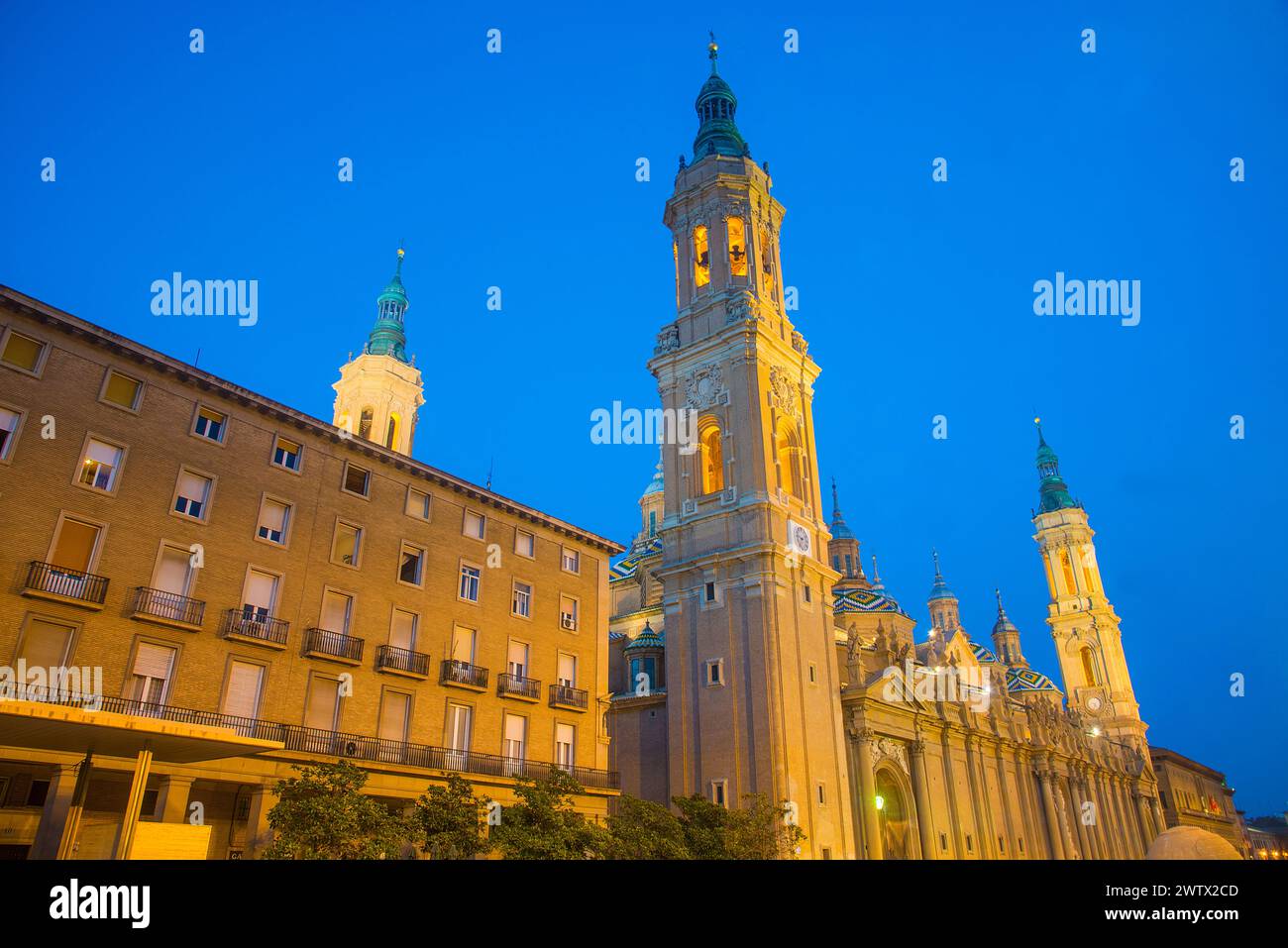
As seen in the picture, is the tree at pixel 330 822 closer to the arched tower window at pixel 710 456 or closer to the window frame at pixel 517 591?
the window frame at pixel 517 591

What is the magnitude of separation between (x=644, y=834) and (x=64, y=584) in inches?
716

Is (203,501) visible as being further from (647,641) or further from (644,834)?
(647,641)

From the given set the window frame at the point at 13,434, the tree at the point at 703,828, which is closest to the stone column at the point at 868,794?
the tree at the point at 703,828

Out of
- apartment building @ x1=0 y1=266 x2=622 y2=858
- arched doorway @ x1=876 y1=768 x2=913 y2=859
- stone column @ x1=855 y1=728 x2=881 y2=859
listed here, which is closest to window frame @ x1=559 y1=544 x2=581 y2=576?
apartment building @ x1=0 y1=266 x2=622 y2=858

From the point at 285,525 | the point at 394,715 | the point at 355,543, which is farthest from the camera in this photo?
the point at 355,543

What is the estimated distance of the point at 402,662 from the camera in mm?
30938

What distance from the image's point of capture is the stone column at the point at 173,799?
925 inches

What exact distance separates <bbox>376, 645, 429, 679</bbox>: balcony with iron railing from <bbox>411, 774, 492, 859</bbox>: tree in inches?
270

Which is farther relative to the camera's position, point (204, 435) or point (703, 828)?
point (703, 828)

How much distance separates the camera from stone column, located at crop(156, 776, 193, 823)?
2348cm

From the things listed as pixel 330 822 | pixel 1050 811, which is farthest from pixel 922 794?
pixel 330 822

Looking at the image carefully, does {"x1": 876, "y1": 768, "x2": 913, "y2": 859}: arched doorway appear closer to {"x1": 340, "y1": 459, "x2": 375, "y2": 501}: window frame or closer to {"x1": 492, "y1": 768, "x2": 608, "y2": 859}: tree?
{"x1": 492, "y1": 768, "x2": 608, "y2": 859}: tree

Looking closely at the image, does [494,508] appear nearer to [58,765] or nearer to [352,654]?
[352,654]

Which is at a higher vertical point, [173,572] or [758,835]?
[173,572]
